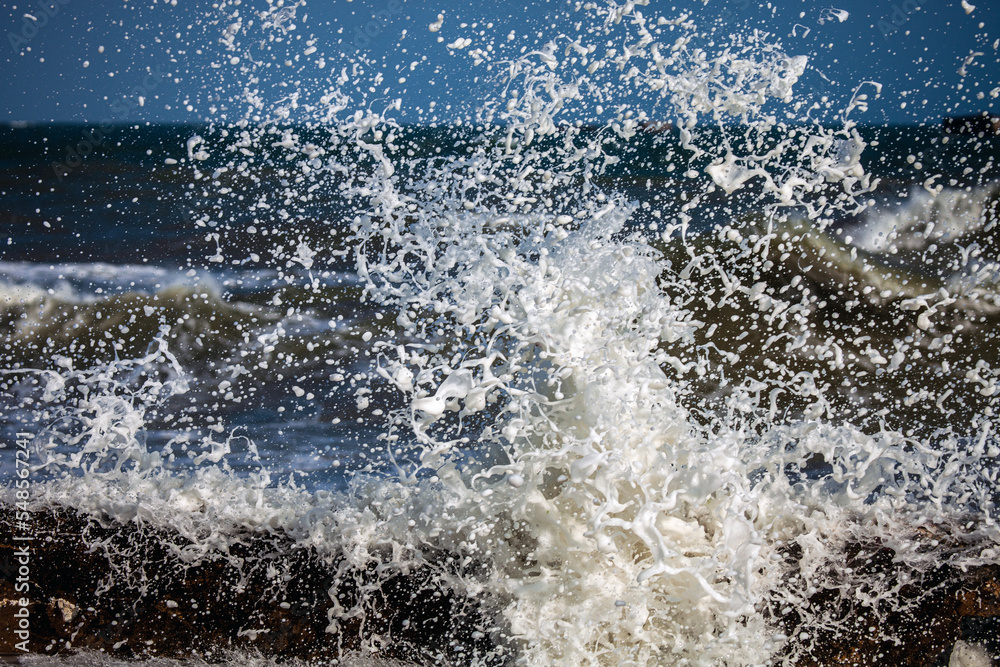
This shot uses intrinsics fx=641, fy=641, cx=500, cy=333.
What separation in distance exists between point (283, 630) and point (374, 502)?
1.57ft

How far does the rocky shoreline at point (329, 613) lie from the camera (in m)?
1.96

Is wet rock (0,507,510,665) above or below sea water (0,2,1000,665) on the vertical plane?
below

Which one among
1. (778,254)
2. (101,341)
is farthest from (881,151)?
(101,341)

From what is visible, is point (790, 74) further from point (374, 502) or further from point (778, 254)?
point (778, 254)

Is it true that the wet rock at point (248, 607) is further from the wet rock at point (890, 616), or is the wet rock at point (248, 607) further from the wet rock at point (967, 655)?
the wet rock at point (967, 655)

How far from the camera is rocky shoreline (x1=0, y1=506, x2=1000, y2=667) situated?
1957mm

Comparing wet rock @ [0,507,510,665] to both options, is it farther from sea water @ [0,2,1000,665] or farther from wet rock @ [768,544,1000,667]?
wet rock @ [768,544,1000,667]

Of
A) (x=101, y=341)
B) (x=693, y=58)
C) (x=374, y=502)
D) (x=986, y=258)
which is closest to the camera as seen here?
(x=374, y=502)

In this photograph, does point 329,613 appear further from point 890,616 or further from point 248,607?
point 890,616

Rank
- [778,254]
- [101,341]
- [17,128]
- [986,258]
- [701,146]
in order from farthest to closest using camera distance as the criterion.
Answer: [17,128] < [701,146] < [986,258] < [778,254] < [101,341]

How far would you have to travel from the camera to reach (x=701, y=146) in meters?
11.2

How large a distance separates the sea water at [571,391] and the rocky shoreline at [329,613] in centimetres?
6

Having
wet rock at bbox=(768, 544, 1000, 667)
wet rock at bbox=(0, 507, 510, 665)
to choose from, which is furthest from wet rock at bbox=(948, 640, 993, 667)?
wet rock at bbox=(0, 507, 510, 665)

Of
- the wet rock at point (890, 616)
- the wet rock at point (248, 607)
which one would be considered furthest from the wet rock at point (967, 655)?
the wet rock at point (248, 607)
